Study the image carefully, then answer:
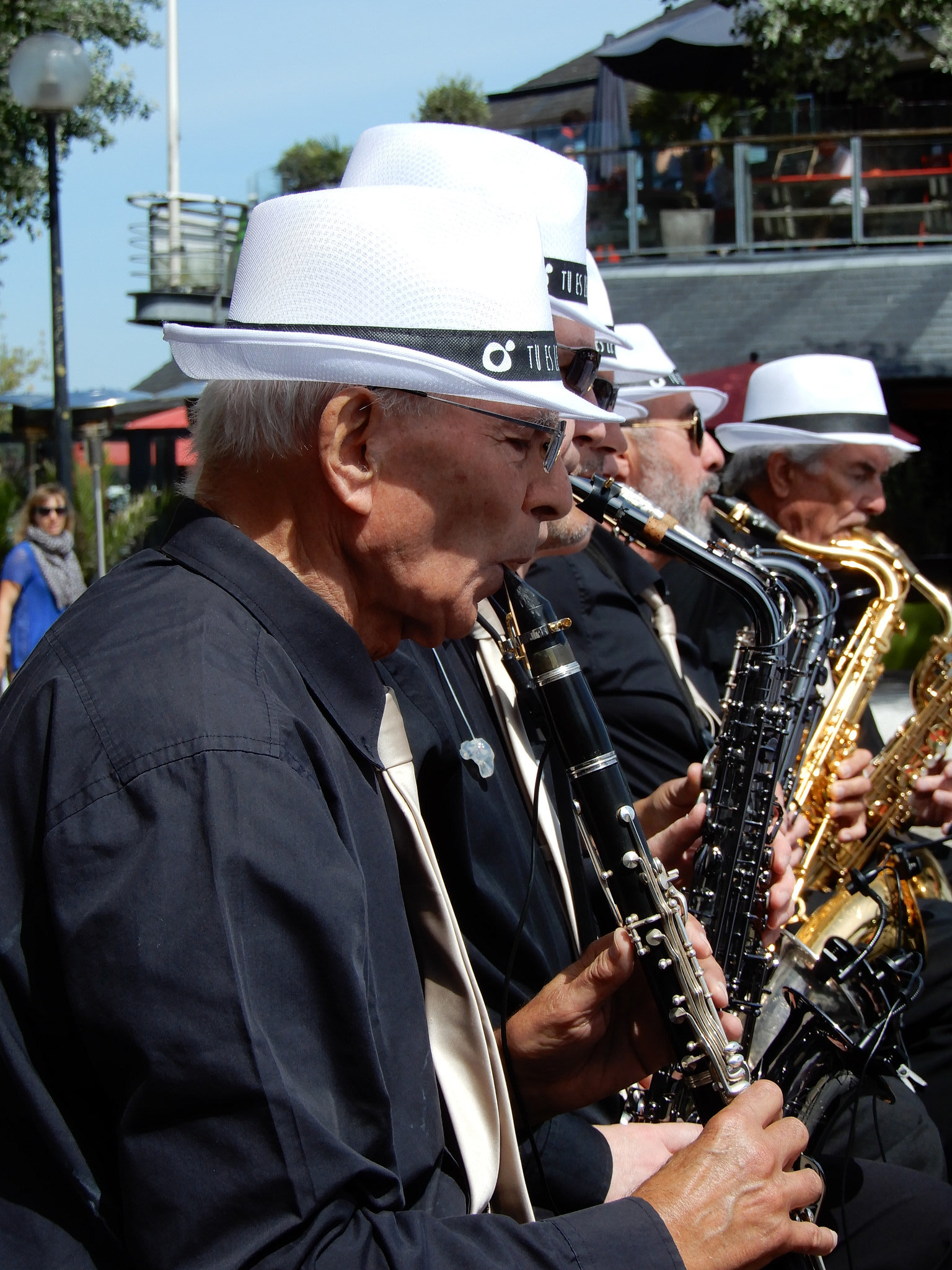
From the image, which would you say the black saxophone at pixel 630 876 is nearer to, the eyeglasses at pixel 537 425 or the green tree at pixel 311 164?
the eyeglasses at pixel 537 425

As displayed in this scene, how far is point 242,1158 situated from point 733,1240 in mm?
726

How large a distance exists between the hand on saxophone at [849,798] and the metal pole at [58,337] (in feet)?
26.8

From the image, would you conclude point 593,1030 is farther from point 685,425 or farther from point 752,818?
point 685,425

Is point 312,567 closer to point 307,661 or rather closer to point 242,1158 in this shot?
point 307,661

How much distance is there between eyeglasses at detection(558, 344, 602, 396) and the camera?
280 cm

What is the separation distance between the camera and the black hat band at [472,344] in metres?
1.62

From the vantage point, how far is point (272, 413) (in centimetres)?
167

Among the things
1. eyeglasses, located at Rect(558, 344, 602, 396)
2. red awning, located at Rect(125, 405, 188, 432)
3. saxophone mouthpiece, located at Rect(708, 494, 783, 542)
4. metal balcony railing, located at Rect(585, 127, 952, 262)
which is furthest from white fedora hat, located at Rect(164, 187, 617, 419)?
red awning, located at Rect(125, 405, 188, 432)

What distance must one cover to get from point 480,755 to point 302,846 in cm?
98

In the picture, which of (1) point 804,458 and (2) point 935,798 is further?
(1) point 804,458

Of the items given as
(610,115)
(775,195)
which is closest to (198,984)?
(775,195)

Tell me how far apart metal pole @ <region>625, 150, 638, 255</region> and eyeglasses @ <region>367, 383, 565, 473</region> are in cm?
1566

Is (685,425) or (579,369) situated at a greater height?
(579,369)

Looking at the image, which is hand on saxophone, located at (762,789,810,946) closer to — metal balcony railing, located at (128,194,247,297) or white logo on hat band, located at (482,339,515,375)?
white logo on hat band, located at (482,339,515,375)
